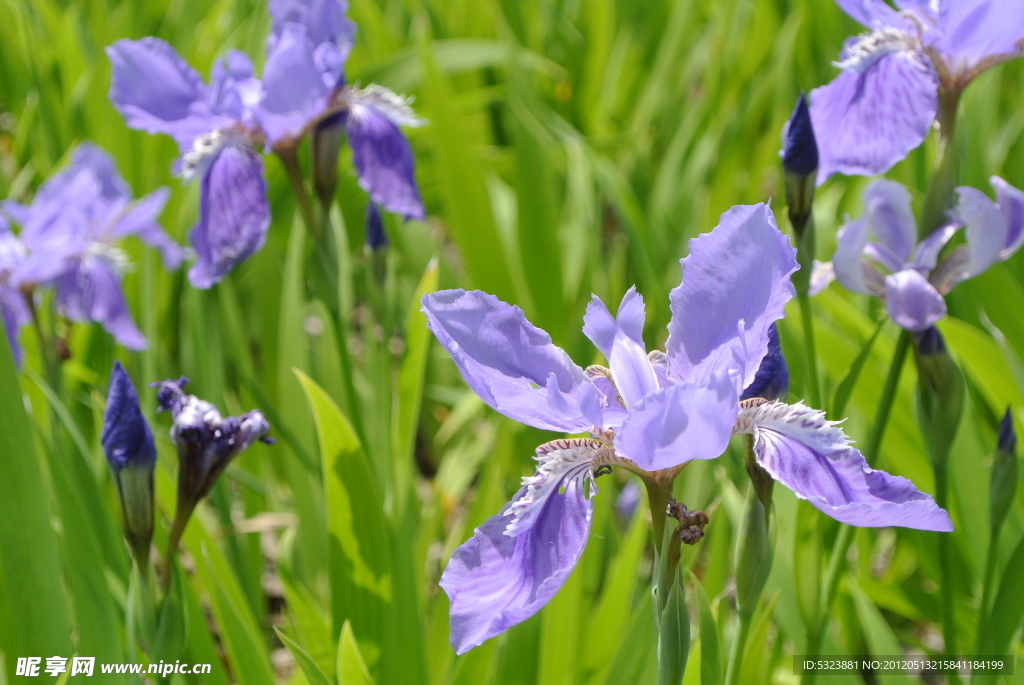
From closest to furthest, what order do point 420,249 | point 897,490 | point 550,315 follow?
point 897,490, point 550,315, point 420,249

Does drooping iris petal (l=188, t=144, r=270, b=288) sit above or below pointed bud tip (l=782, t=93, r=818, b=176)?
above

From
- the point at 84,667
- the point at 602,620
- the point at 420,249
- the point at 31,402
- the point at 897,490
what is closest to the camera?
the point at 897,490

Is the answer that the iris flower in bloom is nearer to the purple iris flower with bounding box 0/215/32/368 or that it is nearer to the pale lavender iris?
the pale lavender iris

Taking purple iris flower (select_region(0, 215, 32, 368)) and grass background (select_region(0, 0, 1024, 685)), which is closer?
grass background (select_region(0, 0, 1024, 685))

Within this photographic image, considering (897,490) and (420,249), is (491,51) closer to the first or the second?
(420,249)

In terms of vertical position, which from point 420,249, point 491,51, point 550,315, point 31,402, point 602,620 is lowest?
point 602,620

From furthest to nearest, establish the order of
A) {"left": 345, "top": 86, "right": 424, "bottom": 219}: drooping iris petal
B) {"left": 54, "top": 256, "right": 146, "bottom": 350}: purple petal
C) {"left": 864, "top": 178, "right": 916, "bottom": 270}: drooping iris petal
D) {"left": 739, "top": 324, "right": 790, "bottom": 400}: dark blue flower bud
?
{"left": 54, "top": 256, "right": 146, "bottom": 350}: purple petal, {"left": 345, "top": 86, "right": 424, "bottom": 219}: drooping iris petal, {"left": 864, "top": 178, "right": 916, "bottom": 270}: drooping iris petal, {"left": 739, "top": 324, "right": 790, "bottom": 400}: dark blue flower bud

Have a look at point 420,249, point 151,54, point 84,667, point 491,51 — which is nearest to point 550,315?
point 420,249

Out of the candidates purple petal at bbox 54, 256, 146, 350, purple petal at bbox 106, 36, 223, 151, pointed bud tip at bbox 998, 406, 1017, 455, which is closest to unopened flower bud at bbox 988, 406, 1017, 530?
pointed bud tip at bbox 998, 406, 1017, 455
